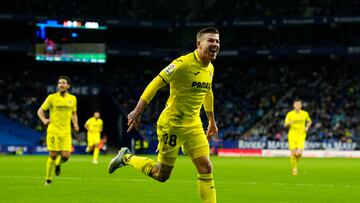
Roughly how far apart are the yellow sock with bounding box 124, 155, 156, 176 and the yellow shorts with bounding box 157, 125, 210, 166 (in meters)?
0.64

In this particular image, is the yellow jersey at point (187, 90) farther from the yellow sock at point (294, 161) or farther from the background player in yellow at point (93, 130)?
the background player in yellow at point (93, 130)

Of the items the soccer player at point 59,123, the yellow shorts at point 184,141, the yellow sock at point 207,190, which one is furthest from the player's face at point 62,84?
the yellow sock at point 207,190

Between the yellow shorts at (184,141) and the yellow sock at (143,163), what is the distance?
642 mm

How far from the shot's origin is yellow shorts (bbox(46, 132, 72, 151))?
17281mm

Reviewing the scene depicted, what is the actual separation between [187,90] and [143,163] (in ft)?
5.58

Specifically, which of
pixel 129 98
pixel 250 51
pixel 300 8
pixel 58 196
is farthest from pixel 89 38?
pixel 58 196

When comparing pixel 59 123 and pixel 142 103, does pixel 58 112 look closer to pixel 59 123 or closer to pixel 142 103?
pixel 59 123

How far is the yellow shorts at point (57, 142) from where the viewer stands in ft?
56.7

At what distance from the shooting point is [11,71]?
195ft

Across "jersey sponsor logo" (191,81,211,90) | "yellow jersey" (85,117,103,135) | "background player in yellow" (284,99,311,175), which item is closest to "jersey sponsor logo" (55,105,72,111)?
"jersey sponsor logo" (191,81,211,90)

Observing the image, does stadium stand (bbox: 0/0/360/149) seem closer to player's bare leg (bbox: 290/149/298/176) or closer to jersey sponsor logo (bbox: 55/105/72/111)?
player's bare leg (bbox: 290/149/298/176)

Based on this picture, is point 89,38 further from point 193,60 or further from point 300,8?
point 193,60

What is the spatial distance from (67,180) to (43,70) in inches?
1660

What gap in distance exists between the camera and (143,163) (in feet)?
35.6
